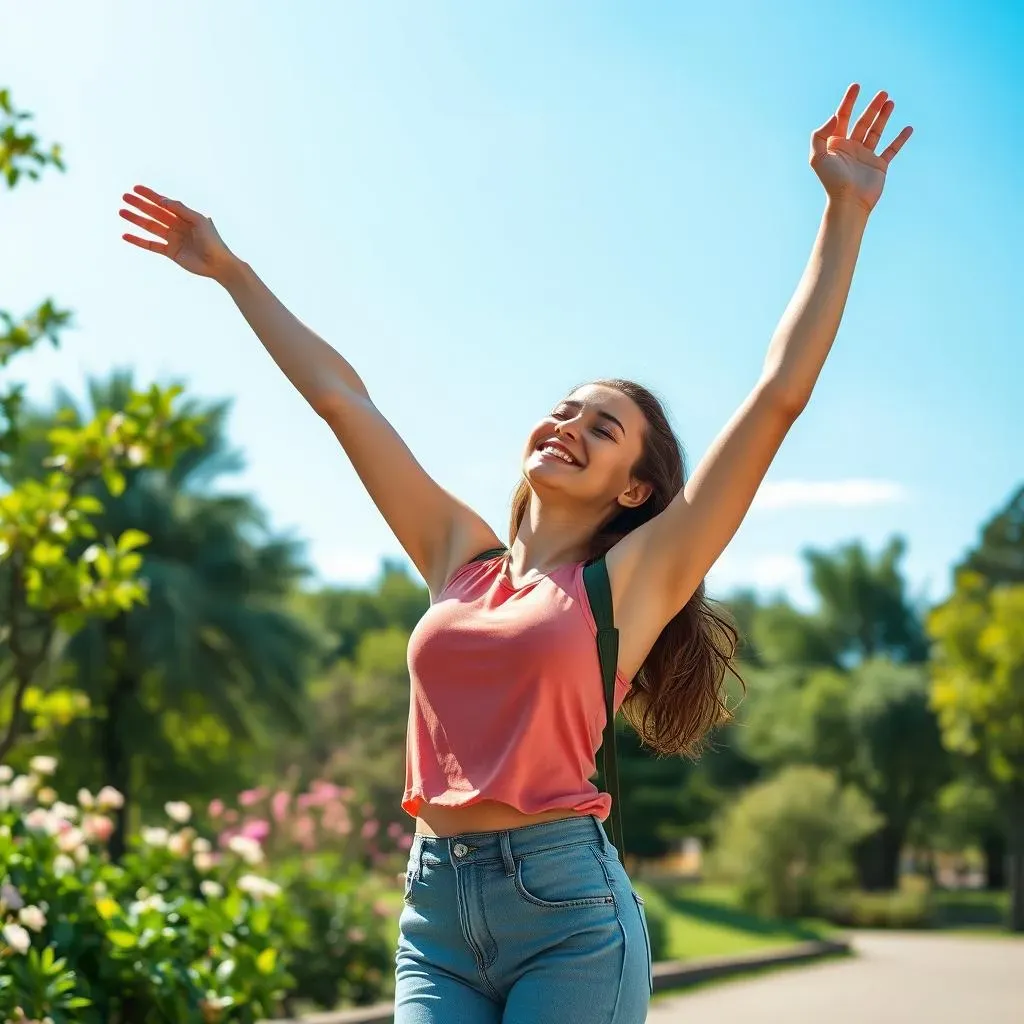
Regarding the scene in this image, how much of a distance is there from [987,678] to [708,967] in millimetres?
17938

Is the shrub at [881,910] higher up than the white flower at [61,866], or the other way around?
the white flower at [61,866]

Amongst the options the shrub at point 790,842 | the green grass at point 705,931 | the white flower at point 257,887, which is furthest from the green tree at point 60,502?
the shrub at point 790,842

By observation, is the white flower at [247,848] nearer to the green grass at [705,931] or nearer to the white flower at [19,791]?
the white flower at [19,791]

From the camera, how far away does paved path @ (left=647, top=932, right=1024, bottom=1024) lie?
36.9 ft

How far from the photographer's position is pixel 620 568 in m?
2.64

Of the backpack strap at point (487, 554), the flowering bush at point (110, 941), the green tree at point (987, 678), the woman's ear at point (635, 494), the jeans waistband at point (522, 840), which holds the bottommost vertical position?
the flowering bush at point (110, 941)

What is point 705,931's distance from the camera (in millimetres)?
19078

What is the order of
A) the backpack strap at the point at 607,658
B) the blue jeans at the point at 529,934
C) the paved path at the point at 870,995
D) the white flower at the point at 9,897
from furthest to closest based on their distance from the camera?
1. the paved path at the point at 870,995
2. the white flower at the point at 9,897
3. the backpack strap at the point at 607,658
4. the blue jeans at the point at 529,934

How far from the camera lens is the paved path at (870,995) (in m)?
11.2

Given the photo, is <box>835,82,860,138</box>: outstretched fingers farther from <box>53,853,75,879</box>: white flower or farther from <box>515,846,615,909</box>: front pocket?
<box>53,853,75,879</box>: white flower

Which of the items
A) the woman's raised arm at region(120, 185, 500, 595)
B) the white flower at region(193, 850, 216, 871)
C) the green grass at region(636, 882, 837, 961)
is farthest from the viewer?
the green grass at region(636, 882, 837, 961)

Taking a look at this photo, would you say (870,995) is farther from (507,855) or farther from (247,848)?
(507,855)

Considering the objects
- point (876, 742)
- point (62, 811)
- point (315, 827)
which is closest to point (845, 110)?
point (62, 811)

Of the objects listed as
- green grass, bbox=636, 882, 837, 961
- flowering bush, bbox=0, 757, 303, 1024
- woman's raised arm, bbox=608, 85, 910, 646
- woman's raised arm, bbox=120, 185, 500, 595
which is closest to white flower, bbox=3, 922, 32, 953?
flowering bush, bbox=0, 757, 303, 1024
